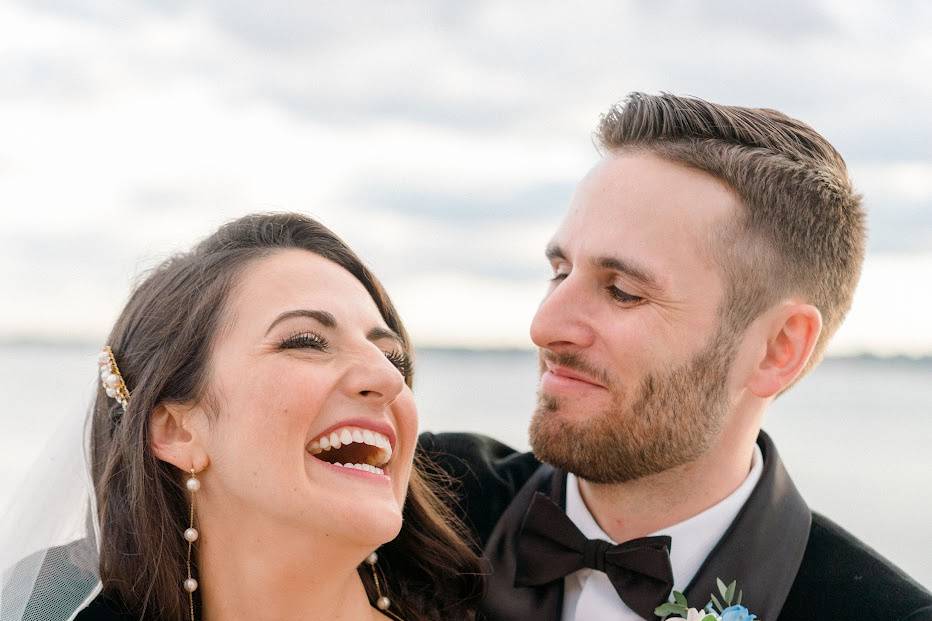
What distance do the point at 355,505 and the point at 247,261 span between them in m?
0.70

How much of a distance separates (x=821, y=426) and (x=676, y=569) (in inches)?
336

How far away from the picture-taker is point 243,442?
8.05 ft

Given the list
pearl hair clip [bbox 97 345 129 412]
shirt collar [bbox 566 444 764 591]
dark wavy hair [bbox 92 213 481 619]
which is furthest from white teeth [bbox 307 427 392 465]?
shirt collar [bbox 566 444 764 591]

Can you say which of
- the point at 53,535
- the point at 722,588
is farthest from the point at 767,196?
the point at 53,535

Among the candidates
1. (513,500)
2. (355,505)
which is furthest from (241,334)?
(513,500)

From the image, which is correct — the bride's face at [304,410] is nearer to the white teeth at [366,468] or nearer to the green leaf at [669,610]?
the white teeth at [366,468]

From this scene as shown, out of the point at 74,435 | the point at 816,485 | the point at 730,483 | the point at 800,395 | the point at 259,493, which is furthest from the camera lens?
the point at 800,395

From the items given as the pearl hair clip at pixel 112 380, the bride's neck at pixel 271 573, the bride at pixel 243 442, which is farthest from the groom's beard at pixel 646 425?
the pearl hair clip at pixel 112 380

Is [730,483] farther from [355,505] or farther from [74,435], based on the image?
[74,435]

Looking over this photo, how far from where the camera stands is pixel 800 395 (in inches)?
561

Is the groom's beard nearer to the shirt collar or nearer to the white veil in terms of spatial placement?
the shirt collar

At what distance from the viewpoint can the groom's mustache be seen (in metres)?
2.94

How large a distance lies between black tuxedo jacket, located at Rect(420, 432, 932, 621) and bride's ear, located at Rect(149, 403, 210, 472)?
3.02 ft

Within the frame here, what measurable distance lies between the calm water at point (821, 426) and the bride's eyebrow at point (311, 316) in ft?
2.22
